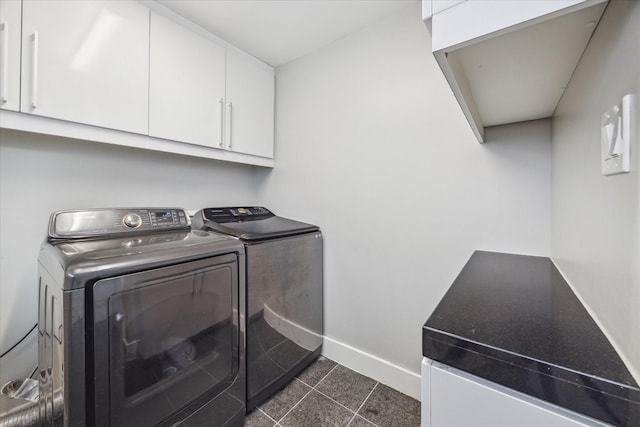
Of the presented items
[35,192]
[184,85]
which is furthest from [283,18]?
[35,192]

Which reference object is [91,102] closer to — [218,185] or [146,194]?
[146,194]

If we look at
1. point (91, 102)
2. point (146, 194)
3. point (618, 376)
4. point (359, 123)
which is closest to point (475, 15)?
point (618, 376)

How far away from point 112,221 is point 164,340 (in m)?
0.77

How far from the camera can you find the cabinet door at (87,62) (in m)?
1.09

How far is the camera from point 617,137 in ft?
1.49

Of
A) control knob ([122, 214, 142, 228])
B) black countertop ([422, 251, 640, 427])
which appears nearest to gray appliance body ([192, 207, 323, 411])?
control knob ([122, 214, 142, 228])

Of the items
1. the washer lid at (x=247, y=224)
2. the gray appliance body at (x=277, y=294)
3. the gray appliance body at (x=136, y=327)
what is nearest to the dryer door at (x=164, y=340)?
the gray appliance body at (x=136, y=327)

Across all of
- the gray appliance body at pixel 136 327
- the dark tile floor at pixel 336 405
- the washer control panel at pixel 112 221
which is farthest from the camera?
the dark tile floor at pixel 336 405

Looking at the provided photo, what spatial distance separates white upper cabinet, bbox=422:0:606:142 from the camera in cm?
47

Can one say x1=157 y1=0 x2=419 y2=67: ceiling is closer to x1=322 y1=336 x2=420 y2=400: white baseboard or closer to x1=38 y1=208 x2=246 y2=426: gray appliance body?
x1=38 y1=208 x2=246 y2=426: gray appliance body

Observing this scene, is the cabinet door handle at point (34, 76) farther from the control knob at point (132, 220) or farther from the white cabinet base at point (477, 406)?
the white cabinet base at point (477, 406)

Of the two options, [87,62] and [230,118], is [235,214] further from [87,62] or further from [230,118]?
[87,62]

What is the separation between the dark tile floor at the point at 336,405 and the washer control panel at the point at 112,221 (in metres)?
1.23

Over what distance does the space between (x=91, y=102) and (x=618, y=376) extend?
77.8 inches
